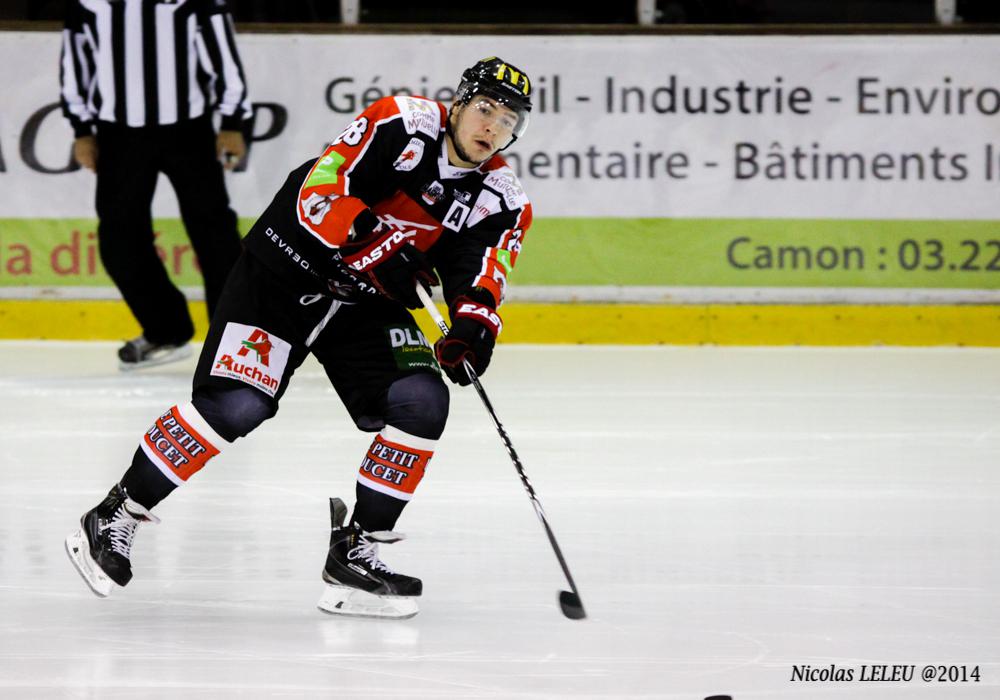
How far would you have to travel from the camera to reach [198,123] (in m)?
5.59

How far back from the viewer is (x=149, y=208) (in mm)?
5594

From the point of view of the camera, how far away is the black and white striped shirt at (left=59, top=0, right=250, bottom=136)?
5.55 metres

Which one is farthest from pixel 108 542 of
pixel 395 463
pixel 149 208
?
pixel 149 208

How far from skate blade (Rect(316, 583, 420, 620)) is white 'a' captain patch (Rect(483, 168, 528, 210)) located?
2.24ft

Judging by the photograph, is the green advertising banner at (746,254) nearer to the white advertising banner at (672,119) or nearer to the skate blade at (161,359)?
the white advertising banner at (672,119)

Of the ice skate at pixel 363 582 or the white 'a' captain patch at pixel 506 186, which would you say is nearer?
the ice skate at pixel 363 582

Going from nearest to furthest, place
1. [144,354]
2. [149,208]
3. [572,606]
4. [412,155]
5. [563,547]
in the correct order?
[572,606], [412,155], [563,547], [144,354], [149,208]

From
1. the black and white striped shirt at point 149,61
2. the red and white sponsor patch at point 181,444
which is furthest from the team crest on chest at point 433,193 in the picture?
the black and white striped shirt at point 149,61

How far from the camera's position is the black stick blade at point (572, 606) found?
251 centimetres

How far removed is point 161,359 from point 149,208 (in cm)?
51

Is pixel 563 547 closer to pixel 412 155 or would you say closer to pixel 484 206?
pixel 484 206

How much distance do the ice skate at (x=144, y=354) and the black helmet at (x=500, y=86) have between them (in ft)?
9.74

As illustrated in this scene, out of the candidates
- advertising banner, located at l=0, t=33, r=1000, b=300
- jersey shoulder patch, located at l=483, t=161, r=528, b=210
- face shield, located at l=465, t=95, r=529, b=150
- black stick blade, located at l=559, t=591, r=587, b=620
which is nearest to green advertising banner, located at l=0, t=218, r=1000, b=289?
advertising banner, located at l=0, t=33, r=1000, b=300

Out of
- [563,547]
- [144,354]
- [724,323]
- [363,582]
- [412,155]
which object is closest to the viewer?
[363,582]
